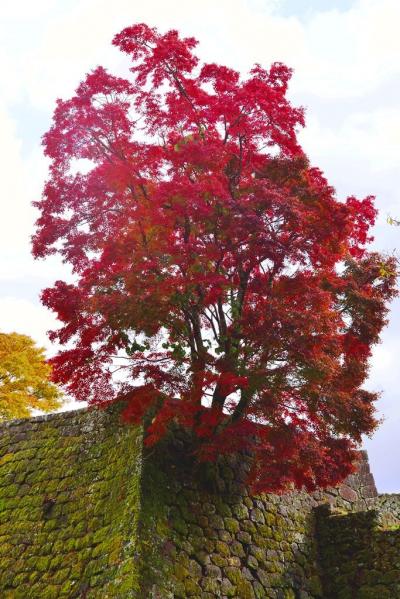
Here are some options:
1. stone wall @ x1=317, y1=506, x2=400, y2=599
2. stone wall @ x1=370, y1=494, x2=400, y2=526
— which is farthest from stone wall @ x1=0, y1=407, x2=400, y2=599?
stone wall @ x1=370, y1=494, x2=400, y2=526

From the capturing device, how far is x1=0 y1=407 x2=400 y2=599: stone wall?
23.7 ft

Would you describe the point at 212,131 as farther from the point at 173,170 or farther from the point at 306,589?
the point at 306,589

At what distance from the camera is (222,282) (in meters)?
7.25

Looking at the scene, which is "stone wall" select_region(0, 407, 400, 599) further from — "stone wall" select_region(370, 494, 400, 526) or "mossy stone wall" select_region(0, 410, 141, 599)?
"stone wall" select_region(370, 494, 400, 526)

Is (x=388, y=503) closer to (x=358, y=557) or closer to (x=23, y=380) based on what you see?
(x=358, y=557)

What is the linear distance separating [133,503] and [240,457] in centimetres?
247

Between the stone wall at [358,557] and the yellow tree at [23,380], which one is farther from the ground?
the yellow tree at [23,380]

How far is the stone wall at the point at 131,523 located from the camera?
723 cm

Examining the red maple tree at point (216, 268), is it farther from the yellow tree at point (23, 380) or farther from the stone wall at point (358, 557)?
the yellow tree at point (23, 380)

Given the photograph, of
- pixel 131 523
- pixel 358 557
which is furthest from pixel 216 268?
pixel 358 557

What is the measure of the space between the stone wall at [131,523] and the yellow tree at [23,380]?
258 inches

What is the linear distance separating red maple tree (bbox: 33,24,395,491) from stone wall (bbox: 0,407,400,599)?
2.09ft

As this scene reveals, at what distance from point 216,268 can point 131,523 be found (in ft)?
11.5

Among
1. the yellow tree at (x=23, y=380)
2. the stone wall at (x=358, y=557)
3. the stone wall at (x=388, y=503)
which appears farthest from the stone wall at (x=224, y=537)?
the yellow tree at (x=23, y=380)
